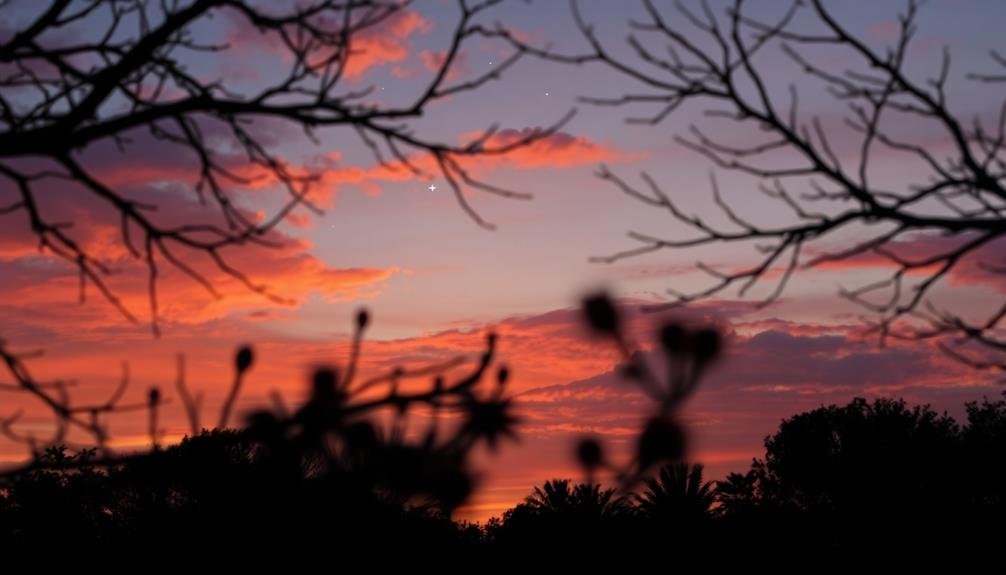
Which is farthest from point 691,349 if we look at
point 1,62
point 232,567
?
point 1,62

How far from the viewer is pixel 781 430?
55625 millimetres

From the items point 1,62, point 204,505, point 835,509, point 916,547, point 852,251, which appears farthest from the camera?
point 835,509

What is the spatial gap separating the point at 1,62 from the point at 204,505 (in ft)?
11.3

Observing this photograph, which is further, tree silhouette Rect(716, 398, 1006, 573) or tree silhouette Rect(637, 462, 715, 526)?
tree silhouette Rect(716, 398, 1006, 573)

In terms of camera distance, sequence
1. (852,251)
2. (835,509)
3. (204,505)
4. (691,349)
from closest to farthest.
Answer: (691,349) → (204,505) → (852,251) → (835,509)

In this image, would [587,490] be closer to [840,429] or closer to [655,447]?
[655,447]

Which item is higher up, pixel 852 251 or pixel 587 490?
pixel 852 251

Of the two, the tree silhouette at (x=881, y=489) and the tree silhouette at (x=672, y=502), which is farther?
the tree silhouette at (x=881, y=489)

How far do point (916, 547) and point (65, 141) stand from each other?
150ft

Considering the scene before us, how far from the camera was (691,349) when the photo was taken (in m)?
2.01

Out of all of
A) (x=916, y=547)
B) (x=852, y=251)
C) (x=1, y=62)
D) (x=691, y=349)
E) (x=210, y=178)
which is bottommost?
(x=916, y=547)

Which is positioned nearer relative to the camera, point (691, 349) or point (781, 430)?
point (691, 349)

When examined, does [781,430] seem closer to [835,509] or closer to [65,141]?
[835,509]

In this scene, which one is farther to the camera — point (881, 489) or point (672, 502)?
point (881, 489)
